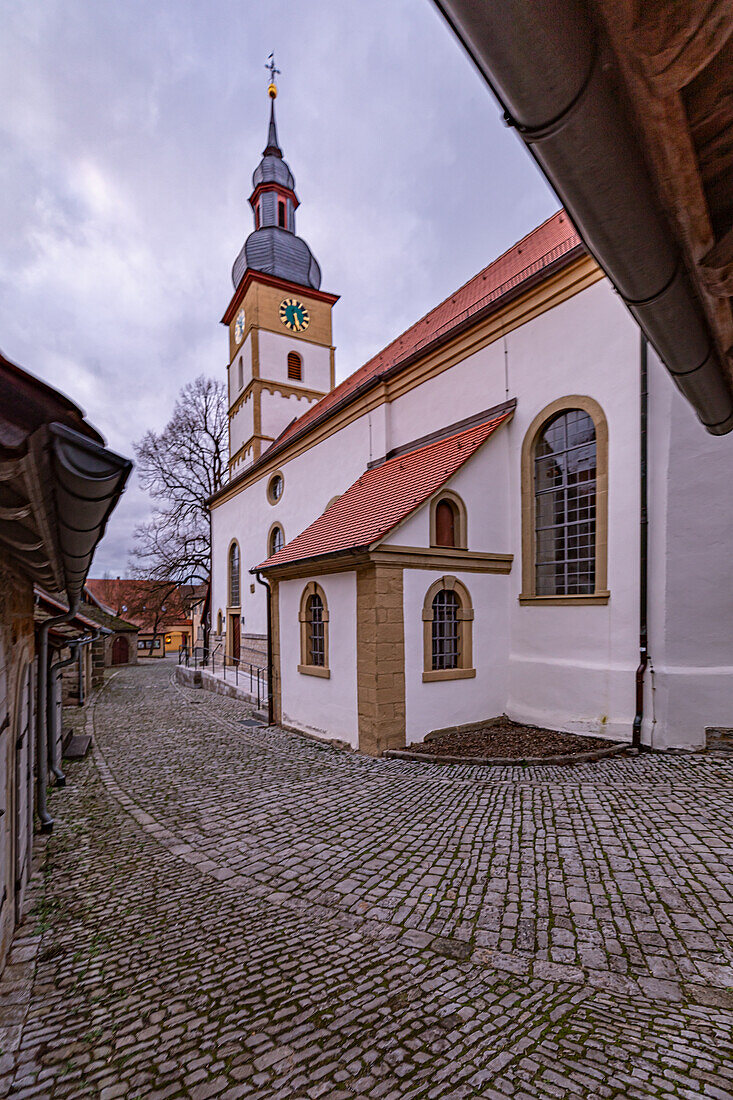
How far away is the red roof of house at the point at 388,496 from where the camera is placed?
8570mm

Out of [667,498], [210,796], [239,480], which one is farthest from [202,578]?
[667,498]

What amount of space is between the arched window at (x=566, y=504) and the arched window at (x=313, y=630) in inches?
140

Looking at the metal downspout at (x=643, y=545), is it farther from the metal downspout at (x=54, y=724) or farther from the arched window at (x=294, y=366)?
the arched window at (x=294, y=366)

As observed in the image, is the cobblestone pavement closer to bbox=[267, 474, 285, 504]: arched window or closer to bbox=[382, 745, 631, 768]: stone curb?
bbox=[382, 745, 631, 768]: stone curb

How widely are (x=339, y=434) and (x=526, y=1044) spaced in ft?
45.3

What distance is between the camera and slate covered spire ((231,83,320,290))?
26172mm

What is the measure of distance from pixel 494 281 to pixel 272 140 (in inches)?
1020

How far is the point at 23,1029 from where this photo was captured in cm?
281

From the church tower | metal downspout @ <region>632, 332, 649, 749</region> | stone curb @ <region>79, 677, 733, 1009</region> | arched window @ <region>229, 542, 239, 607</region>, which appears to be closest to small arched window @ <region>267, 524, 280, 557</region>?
arched window @ <region>229, 542, 239, 607</region>

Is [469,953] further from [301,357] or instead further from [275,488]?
[301,357]

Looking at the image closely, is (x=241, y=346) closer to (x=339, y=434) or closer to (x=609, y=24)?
(x=339, y=434)

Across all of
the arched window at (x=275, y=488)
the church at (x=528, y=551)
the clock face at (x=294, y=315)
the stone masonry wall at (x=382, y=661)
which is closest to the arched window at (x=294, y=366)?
the clock face at (x=294, y=315)

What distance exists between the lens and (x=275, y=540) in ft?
63.1

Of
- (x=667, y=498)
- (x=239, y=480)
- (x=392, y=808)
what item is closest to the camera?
(x=392, y=808)
